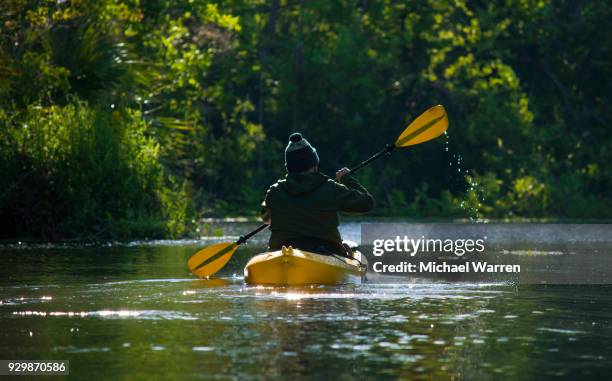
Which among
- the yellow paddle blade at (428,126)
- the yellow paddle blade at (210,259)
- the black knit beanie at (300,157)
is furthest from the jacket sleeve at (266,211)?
the yellow paddle blade at (428,126)

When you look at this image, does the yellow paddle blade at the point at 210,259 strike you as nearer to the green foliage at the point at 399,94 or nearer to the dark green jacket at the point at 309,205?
the dark green jacket at the point at 309,205

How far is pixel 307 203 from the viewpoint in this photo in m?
14.7

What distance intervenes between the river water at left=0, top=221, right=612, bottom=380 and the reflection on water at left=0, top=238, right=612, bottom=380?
0.04 ft

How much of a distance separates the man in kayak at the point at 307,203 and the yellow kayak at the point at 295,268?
257mm

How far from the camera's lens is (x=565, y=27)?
136ft

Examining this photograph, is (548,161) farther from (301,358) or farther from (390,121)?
(301,358)

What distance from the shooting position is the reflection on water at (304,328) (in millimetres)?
9383

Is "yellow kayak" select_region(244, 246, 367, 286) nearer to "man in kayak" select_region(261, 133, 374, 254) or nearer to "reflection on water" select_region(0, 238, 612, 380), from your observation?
"reflection on water" select_region(0, 238, 612, 380)

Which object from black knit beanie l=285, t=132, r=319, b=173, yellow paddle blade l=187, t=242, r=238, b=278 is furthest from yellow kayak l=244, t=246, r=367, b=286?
yellow paddle blade l=187, t=242, r=238, b=278

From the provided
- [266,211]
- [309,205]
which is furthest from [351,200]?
[266,211]

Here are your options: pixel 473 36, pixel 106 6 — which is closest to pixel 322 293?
pixel 106 6

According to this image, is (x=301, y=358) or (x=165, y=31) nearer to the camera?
(x=301, y=358)

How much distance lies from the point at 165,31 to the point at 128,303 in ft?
80.2

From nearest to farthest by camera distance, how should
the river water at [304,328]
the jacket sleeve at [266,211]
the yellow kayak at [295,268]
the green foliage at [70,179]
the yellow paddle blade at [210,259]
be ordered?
the river water at [304,328] < the yellow kayak at [295,268] < the jacket sleeve at [266,211] < the yellow paddle blade at [210,259] < the green foliage at [70,179]
